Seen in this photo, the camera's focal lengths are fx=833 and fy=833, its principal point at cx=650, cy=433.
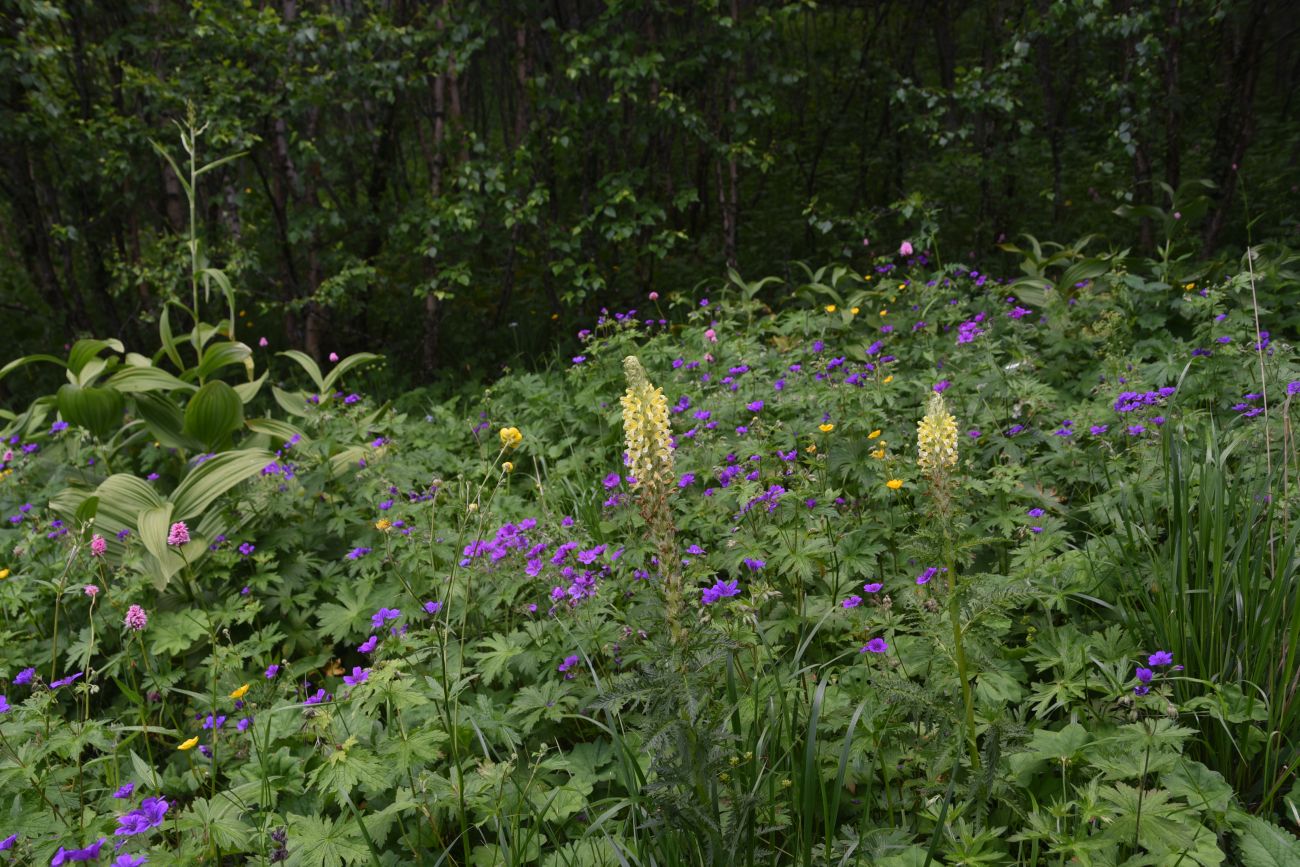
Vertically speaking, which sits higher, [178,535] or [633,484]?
[633,484]

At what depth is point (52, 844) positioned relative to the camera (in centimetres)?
163

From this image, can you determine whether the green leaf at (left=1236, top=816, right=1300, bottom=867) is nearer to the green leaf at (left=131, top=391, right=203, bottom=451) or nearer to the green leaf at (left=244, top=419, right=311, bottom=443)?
the green leaf at (left=244, top=419, right=311, bottom=443)

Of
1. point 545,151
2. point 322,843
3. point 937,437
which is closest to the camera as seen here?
point 937,437

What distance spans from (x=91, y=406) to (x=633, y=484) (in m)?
2.99

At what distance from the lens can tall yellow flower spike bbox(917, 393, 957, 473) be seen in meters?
1.47

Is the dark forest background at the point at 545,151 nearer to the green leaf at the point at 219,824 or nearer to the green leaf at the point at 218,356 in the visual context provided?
the green leaf at the point at 218,356

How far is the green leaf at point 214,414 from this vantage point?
3.24 meters

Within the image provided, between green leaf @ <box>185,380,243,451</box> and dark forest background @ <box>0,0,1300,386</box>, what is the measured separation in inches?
73.7

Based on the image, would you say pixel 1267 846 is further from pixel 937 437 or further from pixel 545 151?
pixel 545 151

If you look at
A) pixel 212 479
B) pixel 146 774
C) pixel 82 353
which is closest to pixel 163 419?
pixel 82 353

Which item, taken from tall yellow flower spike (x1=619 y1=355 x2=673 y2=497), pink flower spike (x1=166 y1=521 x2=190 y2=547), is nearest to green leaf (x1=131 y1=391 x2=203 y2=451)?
pink flower spike (x1=166 y1=521 x2=190 y2=547)

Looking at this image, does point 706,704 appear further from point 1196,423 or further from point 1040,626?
point 1196,423

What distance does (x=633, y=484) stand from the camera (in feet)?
4.63

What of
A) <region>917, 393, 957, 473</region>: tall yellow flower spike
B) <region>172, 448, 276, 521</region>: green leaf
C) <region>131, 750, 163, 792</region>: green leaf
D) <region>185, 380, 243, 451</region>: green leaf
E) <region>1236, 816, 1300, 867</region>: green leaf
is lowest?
<region>131, 750, 163, 792</region>: green leaf
